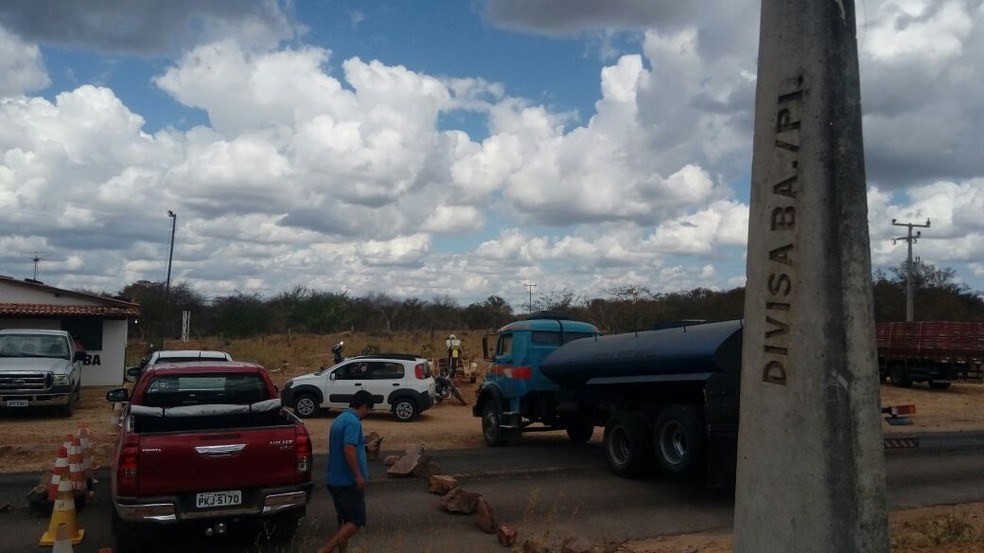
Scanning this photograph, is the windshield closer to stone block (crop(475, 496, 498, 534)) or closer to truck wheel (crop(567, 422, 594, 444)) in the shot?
truck wheel (crop(567, 422, 594, 444))

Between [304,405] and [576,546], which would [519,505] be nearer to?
[576,546]

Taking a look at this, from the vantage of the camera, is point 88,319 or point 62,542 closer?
point 62,542

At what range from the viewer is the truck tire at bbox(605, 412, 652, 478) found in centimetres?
1226

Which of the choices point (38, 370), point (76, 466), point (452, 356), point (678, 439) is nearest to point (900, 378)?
point (452, 356)

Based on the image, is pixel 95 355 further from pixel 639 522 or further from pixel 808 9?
pixel 808 9

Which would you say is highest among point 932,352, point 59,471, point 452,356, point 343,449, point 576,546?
point 932,352

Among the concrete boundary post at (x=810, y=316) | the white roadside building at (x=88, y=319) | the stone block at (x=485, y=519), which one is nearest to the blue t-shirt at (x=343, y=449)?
the stone block at (x=485, y=519)

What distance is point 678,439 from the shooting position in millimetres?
11477

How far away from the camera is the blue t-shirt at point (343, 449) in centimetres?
743

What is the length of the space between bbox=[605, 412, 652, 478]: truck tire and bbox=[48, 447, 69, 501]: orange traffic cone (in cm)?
729

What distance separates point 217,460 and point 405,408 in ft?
47.2

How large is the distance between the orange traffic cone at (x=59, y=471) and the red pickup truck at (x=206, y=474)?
0.85 metres

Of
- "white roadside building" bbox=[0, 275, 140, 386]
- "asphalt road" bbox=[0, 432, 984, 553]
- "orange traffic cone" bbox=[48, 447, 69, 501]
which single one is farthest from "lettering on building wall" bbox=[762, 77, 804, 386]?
"white roadside building" bbox=[0, 275, 140, 386]

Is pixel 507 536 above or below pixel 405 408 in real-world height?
below
